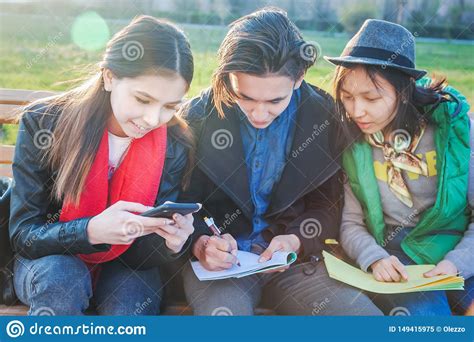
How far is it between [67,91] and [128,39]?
298mm

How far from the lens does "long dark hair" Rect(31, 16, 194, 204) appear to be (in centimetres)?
221

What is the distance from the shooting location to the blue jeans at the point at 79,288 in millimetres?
2139

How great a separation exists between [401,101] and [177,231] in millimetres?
902

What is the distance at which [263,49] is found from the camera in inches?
87.9

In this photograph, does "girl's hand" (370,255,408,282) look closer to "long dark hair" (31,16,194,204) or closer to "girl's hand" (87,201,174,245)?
"girl's hand" (87,201,174,245)

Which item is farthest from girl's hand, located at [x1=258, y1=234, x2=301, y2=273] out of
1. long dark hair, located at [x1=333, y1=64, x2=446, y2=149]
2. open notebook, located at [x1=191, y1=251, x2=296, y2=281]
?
long dark hair, located at [x1=333, y1=64, x2=446, y2=149]

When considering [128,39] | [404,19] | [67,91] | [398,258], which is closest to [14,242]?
[67,91]

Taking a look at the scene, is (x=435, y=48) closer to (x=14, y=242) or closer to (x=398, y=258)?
(x=398, y=258)

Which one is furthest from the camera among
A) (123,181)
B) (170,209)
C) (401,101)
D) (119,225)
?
(401,101)

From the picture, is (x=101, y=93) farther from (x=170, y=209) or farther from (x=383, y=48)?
(x=383, y=48)

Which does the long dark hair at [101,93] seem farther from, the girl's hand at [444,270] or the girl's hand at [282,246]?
the girl's hand at [444,270]

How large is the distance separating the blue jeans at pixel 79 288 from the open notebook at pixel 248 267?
0.17m

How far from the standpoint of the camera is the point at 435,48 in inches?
97.7

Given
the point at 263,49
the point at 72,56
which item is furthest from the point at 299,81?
the point at 72,56
